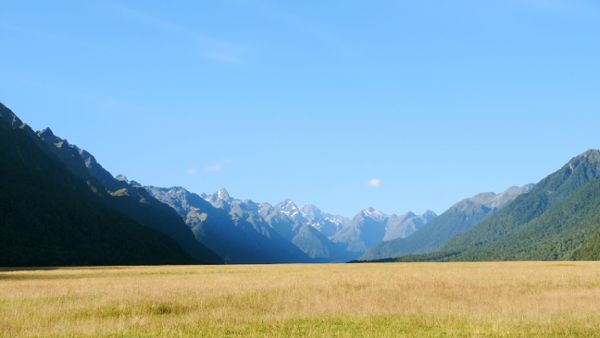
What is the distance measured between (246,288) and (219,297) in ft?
20.6

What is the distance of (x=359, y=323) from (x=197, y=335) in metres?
7.30

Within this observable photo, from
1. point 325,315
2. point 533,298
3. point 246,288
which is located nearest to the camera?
point 325,315

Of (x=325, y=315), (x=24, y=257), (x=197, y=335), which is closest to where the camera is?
(x=197, y=335)

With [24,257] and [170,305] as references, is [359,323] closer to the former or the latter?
→ [170,305]

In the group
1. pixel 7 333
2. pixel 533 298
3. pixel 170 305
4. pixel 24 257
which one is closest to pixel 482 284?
pixel 533 298

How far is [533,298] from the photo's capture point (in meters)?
37.8

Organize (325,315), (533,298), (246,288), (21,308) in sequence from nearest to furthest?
(325,315), (21,308), (533,298), (246,288)

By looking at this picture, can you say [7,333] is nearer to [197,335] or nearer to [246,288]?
[197,335]

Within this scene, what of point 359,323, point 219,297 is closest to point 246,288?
point 219,297

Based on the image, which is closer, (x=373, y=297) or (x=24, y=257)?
(x=373, y=297)

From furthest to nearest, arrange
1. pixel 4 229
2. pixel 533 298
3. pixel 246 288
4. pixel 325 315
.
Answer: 1. pixel 4 229
2. pixel 246 288
3. pixel 533 298
4. pixel 325 315

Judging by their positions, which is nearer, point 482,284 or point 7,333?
point 7,333

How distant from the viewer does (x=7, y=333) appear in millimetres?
24094

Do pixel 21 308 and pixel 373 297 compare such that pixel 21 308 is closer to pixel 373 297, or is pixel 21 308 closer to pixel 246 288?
pixel 246 288
